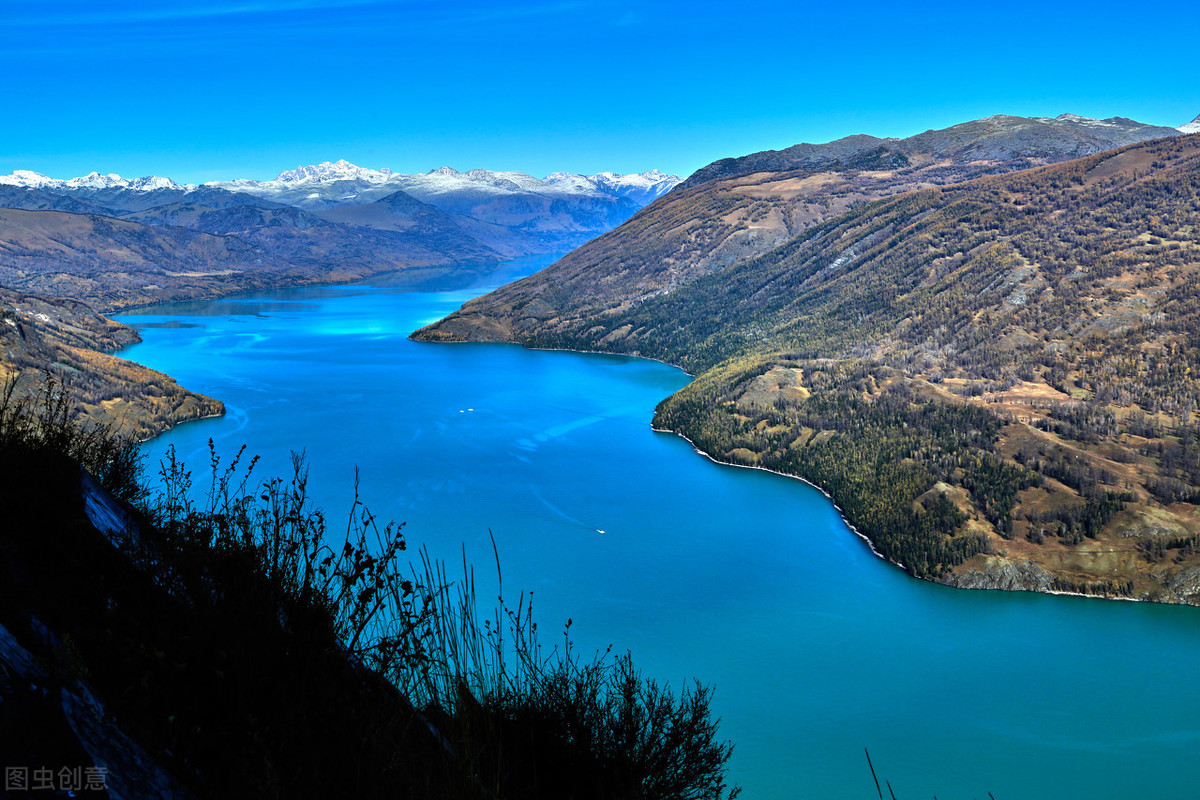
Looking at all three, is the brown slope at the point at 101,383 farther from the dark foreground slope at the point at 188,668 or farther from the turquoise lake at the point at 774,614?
the dark foreground slope at the point at 188,668

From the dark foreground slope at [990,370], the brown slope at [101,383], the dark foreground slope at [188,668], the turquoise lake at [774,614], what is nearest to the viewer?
the dark foreground slope at [188,668]

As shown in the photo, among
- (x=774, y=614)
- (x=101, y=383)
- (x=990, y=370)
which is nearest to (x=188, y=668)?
(x=774, y=614)

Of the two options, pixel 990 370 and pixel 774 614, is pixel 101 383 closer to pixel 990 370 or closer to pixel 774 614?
pixel 774 614

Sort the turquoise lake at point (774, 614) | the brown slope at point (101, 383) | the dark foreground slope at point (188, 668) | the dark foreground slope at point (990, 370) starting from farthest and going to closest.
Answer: the brown slope at point (101, 383), the dark foreground slope at point (990, 370), the turquoise lake at point (774, 614), the dark foreground slope at point (188, 668)

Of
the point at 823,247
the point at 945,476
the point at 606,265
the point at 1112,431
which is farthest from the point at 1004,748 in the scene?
the point at 606,265

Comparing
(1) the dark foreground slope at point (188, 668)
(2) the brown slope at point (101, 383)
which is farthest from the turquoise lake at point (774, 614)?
(1) the dark foreground slope at point (188, 668)

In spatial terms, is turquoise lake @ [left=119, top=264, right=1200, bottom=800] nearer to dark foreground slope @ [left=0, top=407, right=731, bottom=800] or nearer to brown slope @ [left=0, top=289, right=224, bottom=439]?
brown slope @ [left=0, top=289, right=224, bottom=439]
